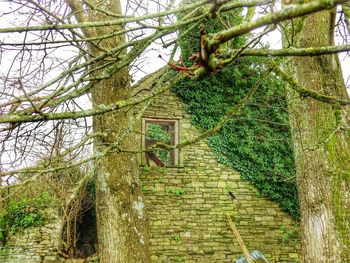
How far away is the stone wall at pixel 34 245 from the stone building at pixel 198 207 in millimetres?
2212

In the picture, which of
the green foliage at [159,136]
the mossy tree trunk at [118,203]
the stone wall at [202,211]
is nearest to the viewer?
the mossy tree trunk at [118,203]

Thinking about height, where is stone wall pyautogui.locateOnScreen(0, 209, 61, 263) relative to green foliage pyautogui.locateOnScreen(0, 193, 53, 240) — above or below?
below

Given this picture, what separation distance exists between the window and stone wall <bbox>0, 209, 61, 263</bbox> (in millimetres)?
2636

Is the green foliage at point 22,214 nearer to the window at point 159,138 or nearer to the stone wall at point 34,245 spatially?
the stone wall at point 34,245

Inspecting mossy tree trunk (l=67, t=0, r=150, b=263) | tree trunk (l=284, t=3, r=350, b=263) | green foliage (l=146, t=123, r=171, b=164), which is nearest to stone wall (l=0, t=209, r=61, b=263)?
green foliage (l=146, t=123, r=171, b=164)

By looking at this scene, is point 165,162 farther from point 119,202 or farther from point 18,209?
point 119,202

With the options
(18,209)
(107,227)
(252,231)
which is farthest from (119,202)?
(252,231)

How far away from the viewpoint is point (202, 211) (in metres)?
10.3

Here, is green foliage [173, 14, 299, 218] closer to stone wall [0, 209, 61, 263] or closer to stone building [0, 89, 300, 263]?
stone building [0, 89, 300, 263]

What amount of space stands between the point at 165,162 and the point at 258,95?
10.1ft

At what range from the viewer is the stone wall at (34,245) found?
860 centimetres

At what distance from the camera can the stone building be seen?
32.7 ft

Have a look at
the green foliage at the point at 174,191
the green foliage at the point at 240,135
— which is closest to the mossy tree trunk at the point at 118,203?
the green foliage at the point at 174,191

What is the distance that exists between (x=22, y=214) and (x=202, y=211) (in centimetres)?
420
